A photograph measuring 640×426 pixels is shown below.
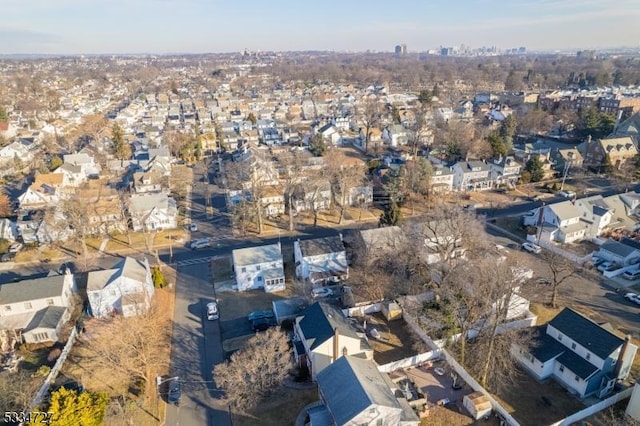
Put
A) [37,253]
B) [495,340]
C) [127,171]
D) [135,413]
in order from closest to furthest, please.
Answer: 1. [135,413]
2. [495,340]
3. [37,253]
4. [127,171]

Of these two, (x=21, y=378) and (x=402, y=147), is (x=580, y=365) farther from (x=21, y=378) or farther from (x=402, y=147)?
(x=402, y=147)

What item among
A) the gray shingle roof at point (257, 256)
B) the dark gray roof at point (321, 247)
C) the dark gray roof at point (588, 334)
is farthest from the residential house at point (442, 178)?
the dark gray roof at point (588, 334)

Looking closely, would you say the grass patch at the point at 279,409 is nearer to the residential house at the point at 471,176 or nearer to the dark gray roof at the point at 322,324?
the dark gray roof at the point at 322,324

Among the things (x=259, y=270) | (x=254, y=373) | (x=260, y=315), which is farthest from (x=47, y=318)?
(x=254, y=373)

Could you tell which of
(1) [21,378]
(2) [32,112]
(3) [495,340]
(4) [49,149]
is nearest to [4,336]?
(1) [21,378]

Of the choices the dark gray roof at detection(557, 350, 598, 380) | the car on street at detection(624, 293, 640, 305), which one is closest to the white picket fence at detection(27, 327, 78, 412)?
the dark gray roof at detection(557, 350, 598, 380)
